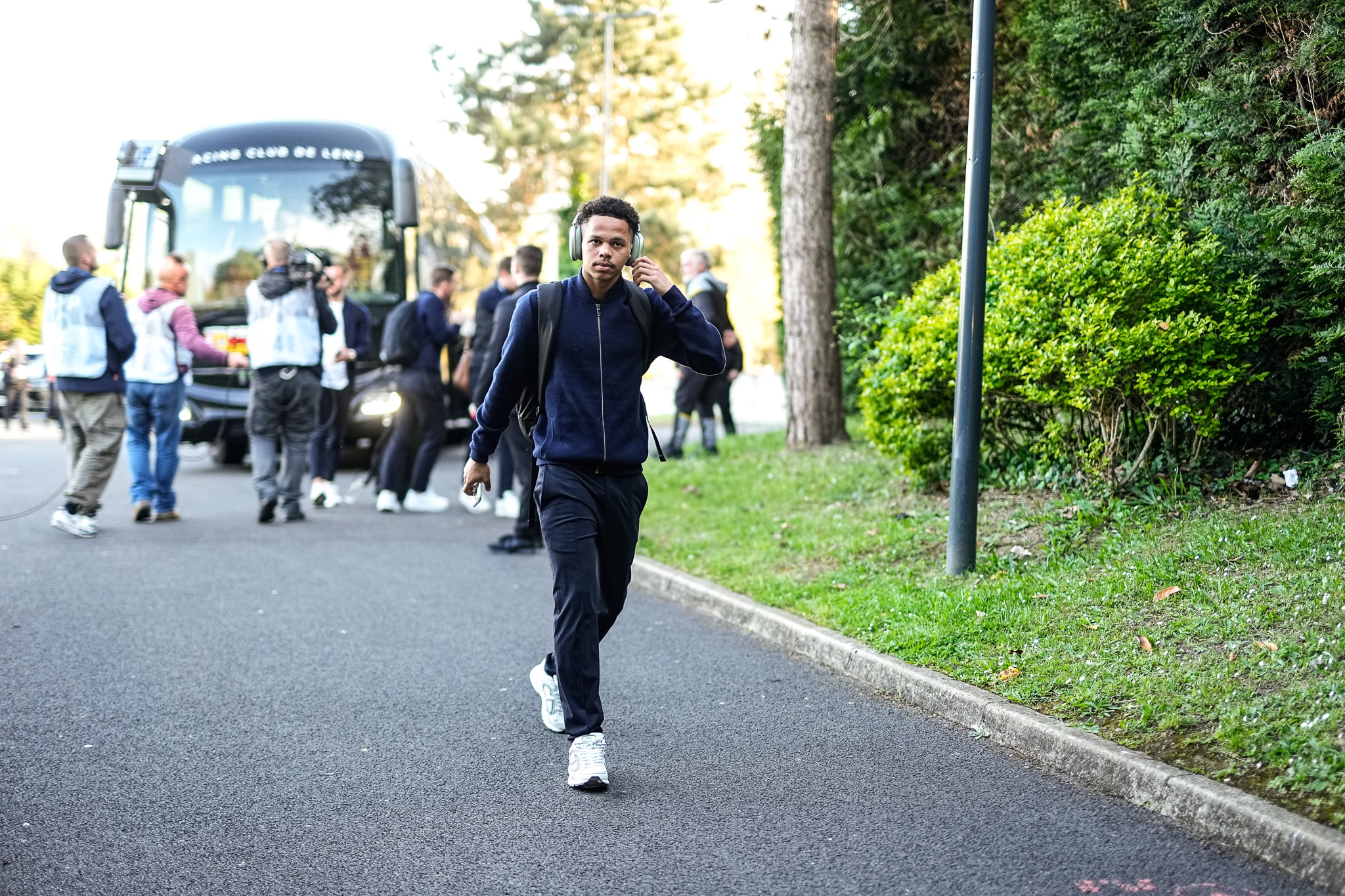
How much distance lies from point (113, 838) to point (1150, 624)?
4036 millimetres

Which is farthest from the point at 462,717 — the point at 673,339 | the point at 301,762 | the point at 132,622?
the point at 132,622

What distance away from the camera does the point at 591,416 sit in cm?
444

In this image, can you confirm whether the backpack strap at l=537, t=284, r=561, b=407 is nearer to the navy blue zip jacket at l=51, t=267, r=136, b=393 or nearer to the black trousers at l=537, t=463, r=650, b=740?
the black trousers at l=537, t=463, r=650, b=740

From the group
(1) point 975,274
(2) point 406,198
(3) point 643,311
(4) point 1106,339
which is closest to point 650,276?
(3) point 643,311

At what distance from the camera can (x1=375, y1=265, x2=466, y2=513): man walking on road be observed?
1142 cm

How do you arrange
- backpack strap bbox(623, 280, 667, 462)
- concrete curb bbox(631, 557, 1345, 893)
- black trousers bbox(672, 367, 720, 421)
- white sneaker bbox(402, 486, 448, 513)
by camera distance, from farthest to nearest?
black trousers bbox(672, 367, 720, 421)
white sneaker bbox(402, 486, 448, 513)
backpack strap bbox(623, 280, 667, 462)
concrete curb bbox(631, 557, 1345, 893)

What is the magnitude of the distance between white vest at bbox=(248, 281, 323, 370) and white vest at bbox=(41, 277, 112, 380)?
1180 mm

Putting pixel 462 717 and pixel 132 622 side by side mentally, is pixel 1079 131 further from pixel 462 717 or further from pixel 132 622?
pixel 132 622

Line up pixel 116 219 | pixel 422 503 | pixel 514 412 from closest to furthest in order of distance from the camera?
1. pixel 514 412
2. pixel 422 503
3. pixel 116 219

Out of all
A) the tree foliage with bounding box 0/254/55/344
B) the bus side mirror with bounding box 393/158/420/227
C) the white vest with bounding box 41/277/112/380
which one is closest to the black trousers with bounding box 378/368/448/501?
the white vest with bounding box 41/277/112/380

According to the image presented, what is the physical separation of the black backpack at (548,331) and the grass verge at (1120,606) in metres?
1.99

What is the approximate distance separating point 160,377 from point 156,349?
23 centimetres

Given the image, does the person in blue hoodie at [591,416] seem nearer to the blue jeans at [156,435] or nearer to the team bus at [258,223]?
the blue jeans at [156,435]

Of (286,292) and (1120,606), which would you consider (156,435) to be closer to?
(286,292)
